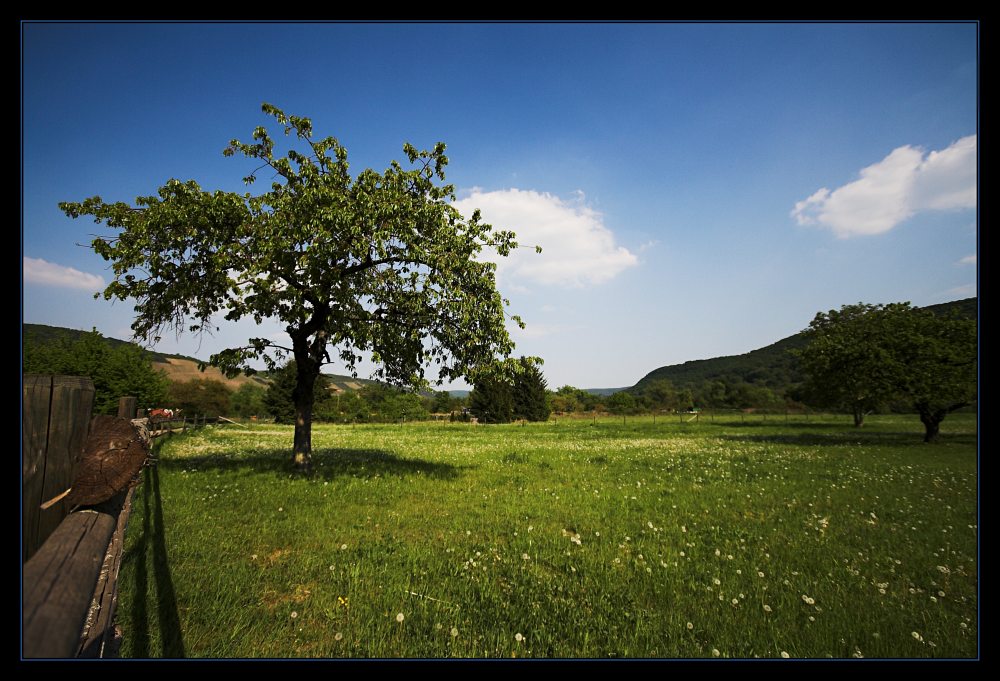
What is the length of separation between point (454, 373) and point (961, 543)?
12.9 meters

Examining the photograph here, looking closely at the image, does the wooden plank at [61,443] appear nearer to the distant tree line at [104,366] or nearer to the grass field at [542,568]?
the grass field at [542,568]

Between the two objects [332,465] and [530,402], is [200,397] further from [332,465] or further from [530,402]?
[332,465]

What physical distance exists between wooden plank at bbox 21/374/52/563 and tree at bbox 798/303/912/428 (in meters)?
36.3

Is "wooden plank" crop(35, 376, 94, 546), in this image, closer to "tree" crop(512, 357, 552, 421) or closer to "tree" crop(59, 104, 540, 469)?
"tree" crop(59, 104, 540, 469)

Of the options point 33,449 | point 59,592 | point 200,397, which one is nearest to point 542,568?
point 59,592

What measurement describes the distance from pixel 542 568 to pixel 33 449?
618cm

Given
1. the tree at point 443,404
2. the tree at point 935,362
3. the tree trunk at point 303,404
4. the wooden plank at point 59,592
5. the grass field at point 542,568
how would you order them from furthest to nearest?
the tree at point 443,404
the tree at point 935,362
the tree trunk at point 303,404
the grass field at point 542,568
the wooden plank at point 59,592

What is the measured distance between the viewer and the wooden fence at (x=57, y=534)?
4.73 ft

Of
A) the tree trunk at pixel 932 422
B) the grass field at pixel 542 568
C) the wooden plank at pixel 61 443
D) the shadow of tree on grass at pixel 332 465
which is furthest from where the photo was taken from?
the tree trunk at pixel 932 422

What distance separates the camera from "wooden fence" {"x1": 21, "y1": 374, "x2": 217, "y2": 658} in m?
1.44

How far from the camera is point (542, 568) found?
641 cm

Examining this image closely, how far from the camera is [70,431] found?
293 centimetres

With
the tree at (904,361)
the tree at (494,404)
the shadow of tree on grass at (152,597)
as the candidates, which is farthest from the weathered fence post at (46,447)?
the tree at (494,404)

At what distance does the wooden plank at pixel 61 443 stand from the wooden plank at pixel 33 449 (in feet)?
0.13
